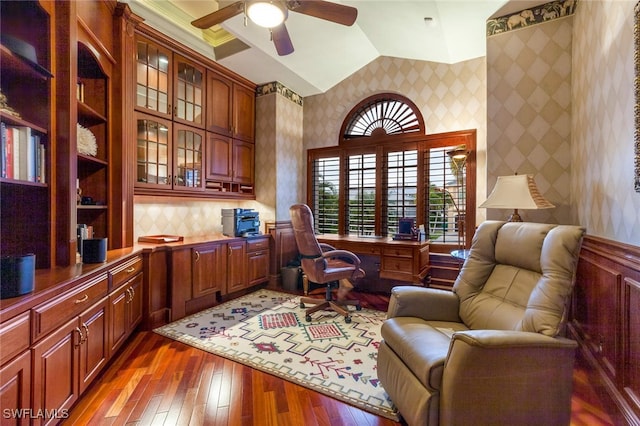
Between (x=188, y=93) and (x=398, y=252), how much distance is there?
307 centimetres

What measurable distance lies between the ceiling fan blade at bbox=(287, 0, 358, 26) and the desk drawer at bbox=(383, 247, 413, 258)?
2284 mm

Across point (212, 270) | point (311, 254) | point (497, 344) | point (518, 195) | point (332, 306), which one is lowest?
point (332, 306)

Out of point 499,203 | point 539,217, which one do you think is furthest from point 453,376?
point 539,217

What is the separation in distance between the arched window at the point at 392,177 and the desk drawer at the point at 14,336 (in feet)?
11.6

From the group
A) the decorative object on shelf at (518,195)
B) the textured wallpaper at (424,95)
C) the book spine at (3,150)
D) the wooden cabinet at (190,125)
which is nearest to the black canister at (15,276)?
the book spine at (3,150)

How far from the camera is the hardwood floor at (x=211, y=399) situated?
1559 mm

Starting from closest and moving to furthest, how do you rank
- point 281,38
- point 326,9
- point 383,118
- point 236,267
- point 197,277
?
1. point 326,9
2. point 281,38
3. point 197,277
4. point 236,267
5. point 383,118

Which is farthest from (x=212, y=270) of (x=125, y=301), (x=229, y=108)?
(x=229, y=108)

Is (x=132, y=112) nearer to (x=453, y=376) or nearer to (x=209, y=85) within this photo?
(x=209, y=85)

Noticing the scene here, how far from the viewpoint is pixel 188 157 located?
3.40 metres

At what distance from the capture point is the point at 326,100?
4535 millimetres

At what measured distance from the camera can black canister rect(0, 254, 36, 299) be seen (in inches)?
47.0

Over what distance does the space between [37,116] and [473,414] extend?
278cm

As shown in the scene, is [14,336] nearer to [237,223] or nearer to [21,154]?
[21,154]
